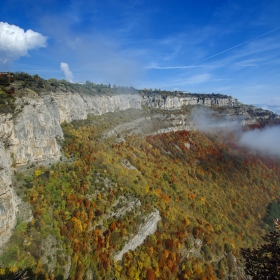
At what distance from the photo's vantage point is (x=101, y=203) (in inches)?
1075

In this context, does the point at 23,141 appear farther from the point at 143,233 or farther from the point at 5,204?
the point at 143,233

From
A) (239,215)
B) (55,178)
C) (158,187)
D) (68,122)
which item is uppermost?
(68,122)

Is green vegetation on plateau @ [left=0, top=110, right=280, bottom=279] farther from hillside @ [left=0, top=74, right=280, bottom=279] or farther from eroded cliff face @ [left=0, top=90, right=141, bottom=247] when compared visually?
eroded cliff face @ [left=0, top=90, right=141, bottom=247]

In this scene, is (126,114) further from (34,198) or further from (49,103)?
(34,198)

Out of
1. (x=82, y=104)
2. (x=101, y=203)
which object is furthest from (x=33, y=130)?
(x=82, y=104)

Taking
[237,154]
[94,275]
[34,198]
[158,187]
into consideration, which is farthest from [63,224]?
[237,154]

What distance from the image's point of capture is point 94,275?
830 inches

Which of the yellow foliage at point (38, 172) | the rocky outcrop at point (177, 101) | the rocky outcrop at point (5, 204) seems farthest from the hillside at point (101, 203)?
the rocky outcrop at point (177, 101)

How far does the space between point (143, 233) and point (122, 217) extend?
3.49 meters

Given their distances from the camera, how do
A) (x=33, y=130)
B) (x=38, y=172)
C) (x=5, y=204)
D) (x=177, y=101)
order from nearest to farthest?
(x=5, y=204)
(x=38, y=172)
(x=33, y=130)
(x=177, y=101)

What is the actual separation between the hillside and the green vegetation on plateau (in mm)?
118

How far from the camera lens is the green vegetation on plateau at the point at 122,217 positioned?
2117 centimetres

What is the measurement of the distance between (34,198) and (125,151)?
26.1 meters

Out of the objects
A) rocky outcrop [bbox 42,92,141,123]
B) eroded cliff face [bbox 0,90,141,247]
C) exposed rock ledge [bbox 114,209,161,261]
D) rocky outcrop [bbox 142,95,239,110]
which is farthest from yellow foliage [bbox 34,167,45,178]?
rocky outcrop [bbox 142,95,239,110]
